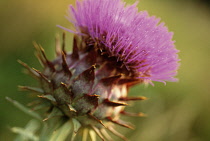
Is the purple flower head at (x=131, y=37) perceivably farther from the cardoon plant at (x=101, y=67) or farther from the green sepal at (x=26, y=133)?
the green sepal at (x=26, y=133)

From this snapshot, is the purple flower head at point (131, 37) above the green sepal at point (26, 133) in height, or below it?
above

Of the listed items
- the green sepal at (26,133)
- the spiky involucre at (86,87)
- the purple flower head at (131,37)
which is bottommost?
the green sepal at (26,133)

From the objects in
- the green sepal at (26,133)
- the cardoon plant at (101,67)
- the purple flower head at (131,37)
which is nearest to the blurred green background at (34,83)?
the green sepal at (26,133)

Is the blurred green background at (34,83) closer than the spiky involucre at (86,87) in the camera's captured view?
No

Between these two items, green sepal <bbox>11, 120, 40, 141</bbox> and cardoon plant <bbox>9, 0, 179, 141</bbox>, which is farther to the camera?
green sepal <bbox>11, 120, 40, 141</bbox>

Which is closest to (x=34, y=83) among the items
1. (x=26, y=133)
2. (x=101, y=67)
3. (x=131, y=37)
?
(x=26, y=133)

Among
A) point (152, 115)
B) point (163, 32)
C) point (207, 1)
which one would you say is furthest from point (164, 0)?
point (163, 32)

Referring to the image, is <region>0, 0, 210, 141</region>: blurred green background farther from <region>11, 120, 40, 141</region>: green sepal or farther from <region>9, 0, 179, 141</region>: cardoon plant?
<region>9, 0, 179, 141</region>: cardoon plant

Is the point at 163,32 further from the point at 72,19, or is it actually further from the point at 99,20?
the point at 72,19

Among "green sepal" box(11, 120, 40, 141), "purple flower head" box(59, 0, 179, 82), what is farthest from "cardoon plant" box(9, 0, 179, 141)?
"green sepal" box(11, 120, 40, 141)
